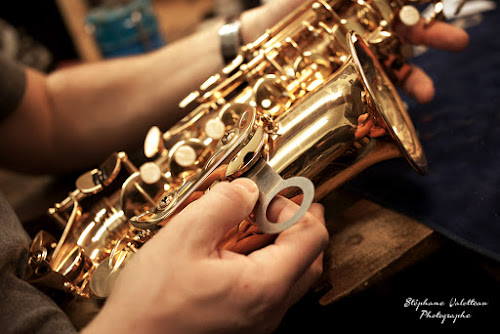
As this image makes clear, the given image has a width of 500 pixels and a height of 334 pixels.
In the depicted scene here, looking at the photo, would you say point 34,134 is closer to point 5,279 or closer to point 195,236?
point 5,279

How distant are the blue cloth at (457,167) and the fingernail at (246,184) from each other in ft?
0.81

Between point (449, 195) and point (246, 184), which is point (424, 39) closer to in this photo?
point (449, 195)

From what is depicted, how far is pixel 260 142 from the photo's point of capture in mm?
436

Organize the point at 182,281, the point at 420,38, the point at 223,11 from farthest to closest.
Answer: the point at 223,11
the point at 420,38
the point at 182,281

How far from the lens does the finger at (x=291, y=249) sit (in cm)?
37

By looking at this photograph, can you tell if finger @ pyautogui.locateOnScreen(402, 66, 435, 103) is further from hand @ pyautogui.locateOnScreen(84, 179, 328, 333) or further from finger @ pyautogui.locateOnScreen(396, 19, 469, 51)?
hand @ pyautogui.locateOnScreen(84, 179, 328, 333)

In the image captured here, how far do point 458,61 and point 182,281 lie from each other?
0.73 m

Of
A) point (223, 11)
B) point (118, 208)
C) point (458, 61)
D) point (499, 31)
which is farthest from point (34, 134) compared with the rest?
point (223, 11)

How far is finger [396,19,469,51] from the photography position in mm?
680

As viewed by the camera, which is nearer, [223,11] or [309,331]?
[309,331]

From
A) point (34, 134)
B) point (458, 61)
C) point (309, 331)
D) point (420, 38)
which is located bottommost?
point (309, 331)

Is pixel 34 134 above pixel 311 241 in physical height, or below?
above

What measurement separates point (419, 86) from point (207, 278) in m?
0.52

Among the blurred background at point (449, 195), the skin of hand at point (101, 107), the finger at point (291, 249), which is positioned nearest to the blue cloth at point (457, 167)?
the blurred background at point (449, 195)
